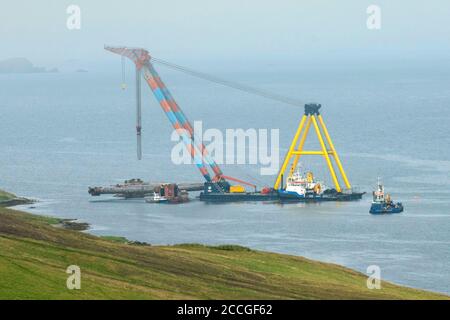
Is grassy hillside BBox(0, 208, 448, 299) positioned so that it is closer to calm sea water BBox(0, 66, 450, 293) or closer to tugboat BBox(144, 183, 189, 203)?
calm sea water BBox(0, 66, 450, 293)

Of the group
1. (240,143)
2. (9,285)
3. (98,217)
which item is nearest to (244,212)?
(98,217)

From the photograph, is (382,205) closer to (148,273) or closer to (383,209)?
(383,209)

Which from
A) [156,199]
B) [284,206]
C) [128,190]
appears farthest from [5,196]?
[284,206]

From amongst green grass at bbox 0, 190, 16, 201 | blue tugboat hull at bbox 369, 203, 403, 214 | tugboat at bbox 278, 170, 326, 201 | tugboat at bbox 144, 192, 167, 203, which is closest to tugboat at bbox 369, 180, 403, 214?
blue tugboat hull at bbox 369, 203, 403, 214

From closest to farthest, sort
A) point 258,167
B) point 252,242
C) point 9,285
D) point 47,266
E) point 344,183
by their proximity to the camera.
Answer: point 9,285 < point 47,266 < point 252,242 < point 344,183 < point 258,167

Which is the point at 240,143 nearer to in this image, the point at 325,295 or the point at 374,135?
the point at 374,135

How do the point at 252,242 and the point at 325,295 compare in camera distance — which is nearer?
the point at 325,295
